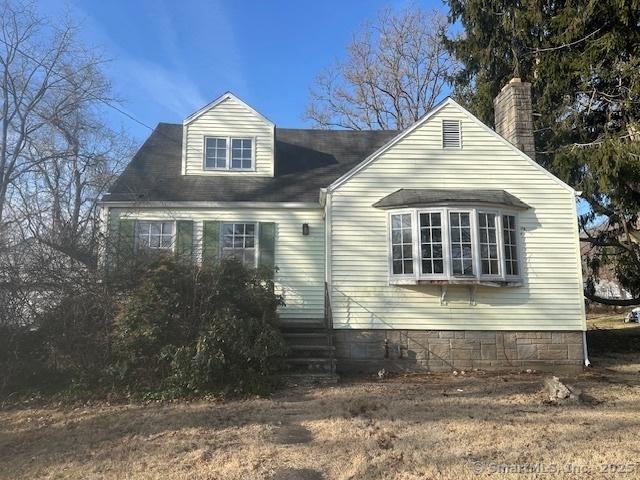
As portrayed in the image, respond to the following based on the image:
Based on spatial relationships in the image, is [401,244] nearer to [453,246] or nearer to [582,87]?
[453,246]

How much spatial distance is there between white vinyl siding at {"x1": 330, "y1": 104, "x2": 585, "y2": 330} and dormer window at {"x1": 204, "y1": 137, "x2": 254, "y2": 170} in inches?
135

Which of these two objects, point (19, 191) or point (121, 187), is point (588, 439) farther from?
point (19, 191)

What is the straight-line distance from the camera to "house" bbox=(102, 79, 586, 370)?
32.5ft

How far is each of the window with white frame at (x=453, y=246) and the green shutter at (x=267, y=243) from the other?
2.84m

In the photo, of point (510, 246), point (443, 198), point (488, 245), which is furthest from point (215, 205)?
point (510, 246)

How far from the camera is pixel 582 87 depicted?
1422cm

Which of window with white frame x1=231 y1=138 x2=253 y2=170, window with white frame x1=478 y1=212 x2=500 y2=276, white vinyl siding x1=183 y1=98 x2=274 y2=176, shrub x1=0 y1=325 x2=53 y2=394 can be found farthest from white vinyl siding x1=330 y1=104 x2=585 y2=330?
shrub x1=0 y1=325 x2=53 y2=394

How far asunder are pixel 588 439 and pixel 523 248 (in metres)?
5.39

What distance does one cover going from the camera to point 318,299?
1142 cm

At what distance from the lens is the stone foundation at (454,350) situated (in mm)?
9875

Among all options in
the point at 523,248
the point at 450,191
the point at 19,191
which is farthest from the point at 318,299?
the point at 19,191

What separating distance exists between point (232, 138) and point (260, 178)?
4.28 ft

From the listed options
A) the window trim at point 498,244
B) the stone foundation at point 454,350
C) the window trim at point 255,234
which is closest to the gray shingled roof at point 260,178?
the window trim at point 255,234

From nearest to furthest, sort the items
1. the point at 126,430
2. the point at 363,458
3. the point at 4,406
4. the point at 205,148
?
the point at 363,458
the point at 126,430
the point at 4,406
the point at 205,148
